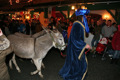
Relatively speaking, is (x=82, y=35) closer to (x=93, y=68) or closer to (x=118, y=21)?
(x=93, y=68)

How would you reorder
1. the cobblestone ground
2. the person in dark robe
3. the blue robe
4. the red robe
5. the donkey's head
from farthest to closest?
the red robe < the cobblestone ground < the donkey's head < the blue robe < the person in dark robe

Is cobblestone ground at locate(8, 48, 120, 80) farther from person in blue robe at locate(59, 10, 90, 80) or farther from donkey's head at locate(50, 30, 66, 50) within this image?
donkey's head at locate(50, 30, 66, 50)

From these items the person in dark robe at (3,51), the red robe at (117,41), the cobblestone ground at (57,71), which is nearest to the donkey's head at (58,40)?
the cobblestone ground at (57,71)

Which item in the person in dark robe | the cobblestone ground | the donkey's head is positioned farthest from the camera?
the cobblestone ground

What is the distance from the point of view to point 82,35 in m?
2.87

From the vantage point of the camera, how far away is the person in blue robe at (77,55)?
2.85 metres

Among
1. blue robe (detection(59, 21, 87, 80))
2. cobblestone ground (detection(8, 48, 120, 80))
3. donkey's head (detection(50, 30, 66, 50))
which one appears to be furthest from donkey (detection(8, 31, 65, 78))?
cobblestone ground (detection(8, 48, 120, 80))

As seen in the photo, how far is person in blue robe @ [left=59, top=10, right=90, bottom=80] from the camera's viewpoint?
112 inches

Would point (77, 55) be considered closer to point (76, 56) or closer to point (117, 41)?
point (76, 56)

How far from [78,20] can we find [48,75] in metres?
2.42

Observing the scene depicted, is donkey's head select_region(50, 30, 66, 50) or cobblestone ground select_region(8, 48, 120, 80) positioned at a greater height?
donkey's head select_region(50, 30, 66, 50)

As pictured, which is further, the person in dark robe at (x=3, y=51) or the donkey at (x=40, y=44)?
the donkey at (x=40, y=44)

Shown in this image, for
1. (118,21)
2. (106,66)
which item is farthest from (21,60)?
(118,21)

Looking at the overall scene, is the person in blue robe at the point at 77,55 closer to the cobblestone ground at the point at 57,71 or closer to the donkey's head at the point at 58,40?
the donkey's head at the point at 58,40
